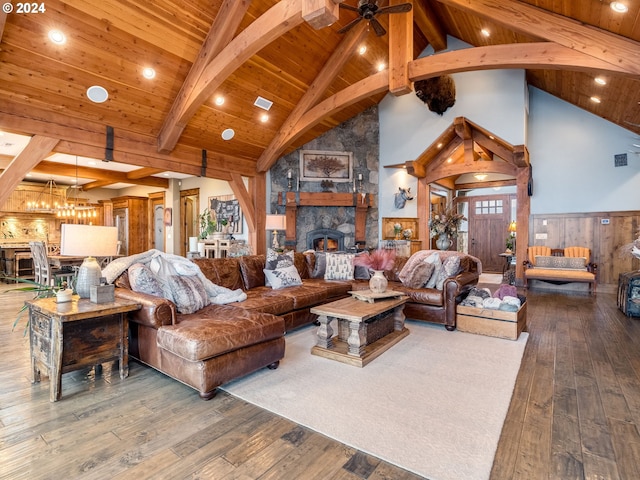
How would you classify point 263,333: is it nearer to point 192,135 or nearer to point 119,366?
point 119,366

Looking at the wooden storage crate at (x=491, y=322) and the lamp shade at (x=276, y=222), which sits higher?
the lamp shade at (x=276, y=222)

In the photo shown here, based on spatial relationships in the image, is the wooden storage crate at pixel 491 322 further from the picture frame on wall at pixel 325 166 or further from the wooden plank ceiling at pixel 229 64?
the picture frame on wall at pixel 325 166

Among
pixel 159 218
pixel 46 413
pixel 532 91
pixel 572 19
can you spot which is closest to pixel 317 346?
pixel 46 413

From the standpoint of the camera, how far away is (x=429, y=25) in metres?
6.65

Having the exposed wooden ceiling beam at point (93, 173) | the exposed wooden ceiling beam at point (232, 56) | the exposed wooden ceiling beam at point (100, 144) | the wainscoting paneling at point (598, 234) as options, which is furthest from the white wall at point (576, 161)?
the exposed wooden ceiling beam at point (93, 173)

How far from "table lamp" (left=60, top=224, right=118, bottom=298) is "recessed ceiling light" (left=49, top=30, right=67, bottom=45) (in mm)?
2470

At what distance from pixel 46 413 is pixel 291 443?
61.6 inches

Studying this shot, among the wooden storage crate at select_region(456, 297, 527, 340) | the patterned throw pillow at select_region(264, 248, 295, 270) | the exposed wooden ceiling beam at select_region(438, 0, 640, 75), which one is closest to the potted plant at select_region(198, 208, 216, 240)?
the patterned throw pillow at select_region(264, 248, 295, 270)

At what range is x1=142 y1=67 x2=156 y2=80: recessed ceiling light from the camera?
4.33 meters

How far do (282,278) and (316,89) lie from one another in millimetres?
3772

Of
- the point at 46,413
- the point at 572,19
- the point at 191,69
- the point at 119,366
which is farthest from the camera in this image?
the point at 191,69

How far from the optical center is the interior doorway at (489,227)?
9500 mm

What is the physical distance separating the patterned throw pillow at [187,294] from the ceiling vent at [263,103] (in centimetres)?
374

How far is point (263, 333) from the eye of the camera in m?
2.61
